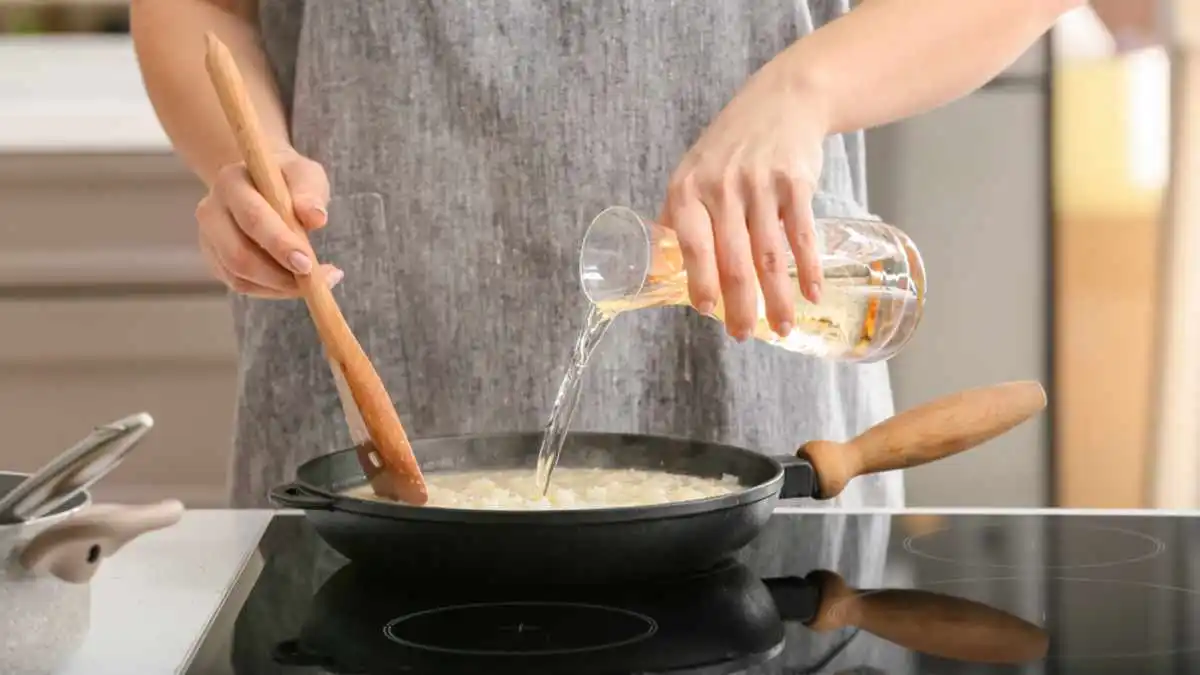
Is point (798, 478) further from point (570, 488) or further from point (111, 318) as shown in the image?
point (111, 318)

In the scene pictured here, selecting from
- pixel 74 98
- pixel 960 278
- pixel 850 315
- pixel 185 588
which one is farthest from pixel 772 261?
pixel 74 98

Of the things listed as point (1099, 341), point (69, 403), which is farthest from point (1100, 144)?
point (69, 403)

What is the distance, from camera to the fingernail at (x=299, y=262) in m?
0.81

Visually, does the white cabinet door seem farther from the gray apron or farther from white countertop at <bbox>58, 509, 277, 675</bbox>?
white countertop at <bbox>58, 509, 277, 675</bbox>

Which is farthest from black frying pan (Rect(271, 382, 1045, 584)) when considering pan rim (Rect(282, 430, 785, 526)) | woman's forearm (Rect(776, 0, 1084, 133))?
woman's forearm (Rect(776, 0, 1084, 133))

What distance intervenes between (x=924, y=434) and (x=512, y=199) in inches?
14.2

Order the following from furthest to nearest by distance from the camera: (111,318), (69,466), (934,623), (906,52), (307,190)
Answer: (111,318)
(906,52)
(307,190)
(934,623)
(69,466)

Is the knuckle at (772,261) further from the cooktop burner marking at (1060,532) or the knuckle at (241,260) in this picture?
the knuckle at (241,260)

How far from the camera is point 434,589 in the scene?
74 cm

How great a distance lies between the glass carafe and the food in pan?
0.10 metres

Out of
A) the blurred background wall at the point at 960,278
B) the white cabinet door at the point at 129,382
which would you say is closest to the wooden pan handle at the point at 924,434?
the blurred background wall at the point at 960,278

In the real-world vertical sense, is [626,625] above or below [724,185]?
below

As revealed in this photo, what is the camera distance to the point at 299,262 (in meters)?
0.81

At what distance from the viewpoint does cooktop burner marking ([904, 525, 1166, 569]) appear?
805mm
